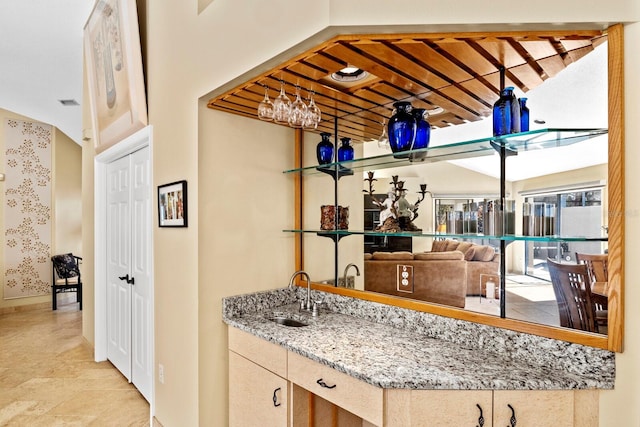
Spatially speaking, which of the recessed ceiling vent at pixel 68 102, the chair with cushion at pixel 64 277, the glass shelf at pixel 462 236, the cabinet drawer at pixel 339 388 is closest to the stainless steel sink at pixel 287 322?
the cabinet drawer at pixel 339 388

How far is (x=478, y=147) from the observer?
175 centimetres

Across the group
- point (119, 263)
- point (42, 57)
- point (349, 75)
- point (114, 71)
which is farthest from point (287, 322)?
point (42, 57)

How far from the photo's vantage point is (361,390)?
4.85 feet

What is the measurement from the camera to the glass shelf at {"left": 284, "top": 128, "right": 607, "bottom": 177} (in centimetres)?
145

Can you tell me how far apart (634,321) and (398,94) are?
1.36 m

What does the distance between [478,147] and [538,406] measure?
1078 millimetres

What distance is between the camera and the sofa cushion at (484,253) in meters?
1.72

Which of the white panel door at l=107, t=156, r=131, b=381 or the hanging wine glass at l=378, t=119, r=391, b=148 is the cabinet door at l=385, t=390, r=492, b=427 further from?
the white panel door at l=107, t=156, r=131, b=381

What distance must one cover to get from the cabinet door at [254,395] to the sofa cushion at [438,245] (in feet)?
3.26

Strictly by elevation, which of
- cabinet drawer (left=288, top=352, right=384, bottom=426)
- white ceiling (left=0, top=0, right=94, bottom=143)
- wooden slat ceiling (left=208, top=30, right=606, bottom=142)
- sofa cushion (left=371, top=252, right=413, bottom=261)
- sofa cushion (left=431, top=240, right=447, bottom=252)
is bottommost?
cabinet drawer (left=288, top=352, right=384, bottom=426)

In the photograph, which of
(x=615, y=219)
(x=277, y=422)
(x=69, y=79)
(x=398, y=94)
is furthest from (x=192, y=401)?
(x=69, y=79)

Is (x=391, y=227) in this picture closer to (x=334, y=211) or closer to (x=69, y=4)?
(x=334, y=211)

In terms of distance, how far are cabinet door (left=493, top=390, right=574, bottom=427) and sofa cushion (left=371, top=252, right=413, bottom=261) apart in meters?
0.82

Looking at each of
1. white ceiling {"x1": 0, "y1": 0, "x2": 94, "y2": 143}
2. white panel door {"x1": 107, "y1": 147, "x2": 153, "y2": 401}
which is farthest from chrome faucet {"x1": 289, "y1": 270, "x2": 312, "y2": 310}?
white ceiling {"x1": 0, "y1": 0, "x2": 94, "y2": 143}
